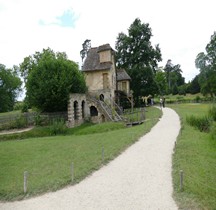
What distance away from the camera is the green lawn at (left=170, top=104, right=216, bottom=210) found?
390 inches

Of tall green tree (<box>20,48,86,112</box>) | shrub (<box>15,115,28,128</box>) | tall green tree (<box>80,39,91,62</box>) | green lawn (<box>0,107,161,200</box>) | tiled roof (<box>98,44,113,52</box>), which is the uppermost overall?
tall green tree (<box>80,39,91,62</box>)

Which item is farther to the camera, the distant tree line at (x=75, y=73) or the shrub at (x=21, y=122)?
the distant tree line at (x=75, y=73)

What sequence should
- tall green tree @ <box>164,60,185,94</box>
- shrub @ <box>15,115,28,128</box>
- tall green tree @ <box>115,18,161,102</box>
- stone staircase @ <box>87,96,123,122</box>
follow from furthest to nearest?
tall green tree @ <box>164,60,185,94</box> → tall green tree @ <box>115,18,161,102</box> → stone staircase @ <box>87,96,123,122</box> → shrub @ <box>15,115,28,128</box>

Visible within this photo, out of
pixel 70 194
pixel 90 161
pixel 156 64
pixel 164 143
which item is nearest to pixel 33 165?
pixel 90 161

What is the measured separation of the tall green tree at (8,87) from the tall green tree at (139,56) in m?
34.5

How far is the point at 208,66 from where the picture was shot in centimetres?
6669

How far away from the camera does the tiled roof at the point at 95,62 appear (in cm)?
4275

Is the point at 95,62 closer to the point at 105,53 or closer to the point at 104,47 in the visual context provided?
the point at 105,53

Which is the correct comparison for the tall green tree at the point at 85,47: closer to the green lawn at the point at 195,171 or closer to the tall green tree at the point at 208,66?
the tall green tree at the point at 208,66

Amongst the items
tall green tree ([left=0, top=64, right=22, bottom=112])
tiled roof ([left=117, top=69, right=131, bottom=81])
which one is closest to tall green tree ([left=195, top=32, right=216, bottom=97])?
tiled roof ([left=117, top=69, right=131, bottom=81])

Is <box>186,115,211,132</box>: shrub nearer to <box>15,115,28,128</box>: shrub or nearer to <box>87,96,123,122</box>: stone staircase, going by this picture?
<box>87,96,123,122</box>: stone staircase

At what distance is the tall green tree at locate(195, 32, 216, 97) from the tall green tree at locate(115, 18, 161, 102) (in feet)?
52.4

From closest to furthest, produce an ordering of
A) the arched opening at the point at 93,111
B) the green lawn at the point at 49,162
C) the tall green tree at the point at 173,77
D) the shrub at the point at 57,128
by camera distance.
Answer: the green lawn at the point at 49,162 → the shrub at the point at 57,128 → the arched opening at the point at 93,111 → the tall green tree at the point at 173,77

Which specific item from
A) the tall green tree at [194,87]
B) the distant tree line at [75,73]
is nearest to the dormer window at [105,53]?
the distant tree line at [75,73]
